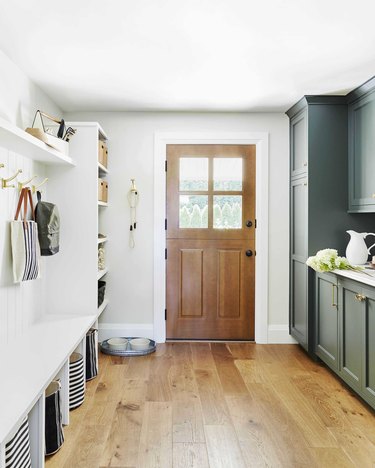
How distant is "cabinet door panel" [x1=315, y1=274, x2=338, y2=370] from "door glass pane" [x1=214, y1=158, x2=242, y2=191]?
129 centimetres

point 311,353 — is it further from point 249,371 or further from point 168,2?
point 168,2

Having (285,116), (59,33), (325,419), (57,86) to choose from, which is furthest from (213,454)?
(285,116)

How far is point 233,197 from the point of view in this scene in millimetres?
4316

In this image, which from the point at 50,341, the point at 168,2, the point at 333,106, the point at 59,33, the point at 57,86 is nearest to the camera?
the point at 168,2

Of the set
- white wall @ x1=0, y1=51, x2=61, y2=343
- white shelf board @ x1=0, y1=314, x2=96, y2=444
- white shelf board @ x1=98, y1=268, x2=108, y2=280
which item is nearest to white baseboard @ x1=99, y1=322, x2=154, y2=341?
white shelf board @ x1=98, y1=268, x2=108, y2=280

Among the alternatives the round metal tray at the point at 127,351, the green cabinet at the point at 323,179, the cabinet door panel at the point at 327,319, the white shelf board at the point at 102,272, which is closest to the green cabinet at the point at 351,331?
the cabinet door panel at the point at 327,319

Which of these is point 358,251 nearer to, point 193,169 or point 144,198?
point 193,169

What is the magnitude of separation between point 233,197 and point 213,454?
2617mm

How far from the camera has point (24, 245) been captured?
2.81 meters

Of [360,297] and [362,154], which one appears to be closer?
[360,297]

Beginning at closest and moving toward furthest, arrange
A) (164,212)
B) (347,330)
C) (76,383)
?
1. (76,383)
2. (347,330)
3. (164,212)

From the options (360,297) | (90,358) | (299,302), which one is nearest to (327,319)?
(299,302)

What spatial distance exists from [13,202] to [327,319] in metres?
2.55

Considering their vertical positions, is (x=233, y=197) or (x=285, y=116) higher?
(x=285, y=116)
